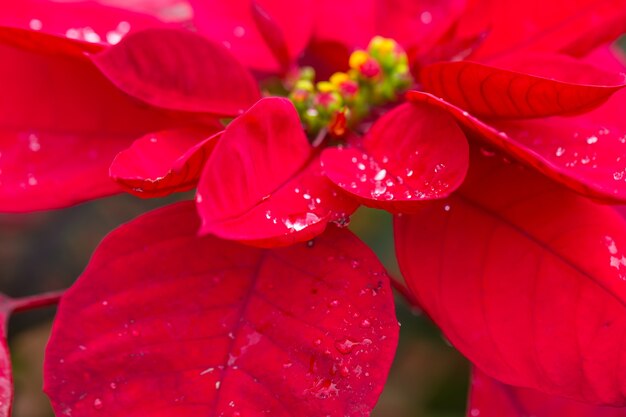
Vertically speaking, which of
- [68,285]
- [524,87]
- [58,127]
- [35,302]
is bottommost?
[68,285]

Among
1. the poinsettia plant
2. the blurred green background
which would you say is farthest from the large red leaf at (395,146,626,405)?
the blurred green background

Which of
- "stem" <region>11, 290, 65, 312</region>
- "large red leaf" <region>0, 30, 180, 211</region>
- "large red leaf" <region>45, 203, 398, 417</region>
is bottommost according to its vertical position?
"stem" <region>11, 290, 65, 312</region>

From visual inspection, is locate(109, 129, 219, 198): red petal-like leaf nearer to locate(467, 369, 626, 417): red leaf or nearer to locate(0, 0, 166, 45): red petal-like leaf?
locate(0, 0, 166, 45): red petal-like leaf

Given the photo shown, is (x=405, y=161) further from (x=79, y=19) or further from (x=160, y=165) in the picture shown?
(x=79, y=19)

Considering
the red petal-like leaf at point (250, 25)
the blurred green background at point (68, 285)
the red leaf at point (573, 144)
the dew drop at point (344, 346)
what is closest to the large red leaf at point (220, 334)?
the dew drop at point (344, 346)

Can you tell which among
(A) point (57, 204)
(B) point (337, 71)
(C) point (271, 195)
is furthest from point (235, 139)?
(B) point (337, 71)

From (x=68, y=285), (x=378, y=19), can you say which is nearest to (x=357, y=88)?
(x=378, y=19)
